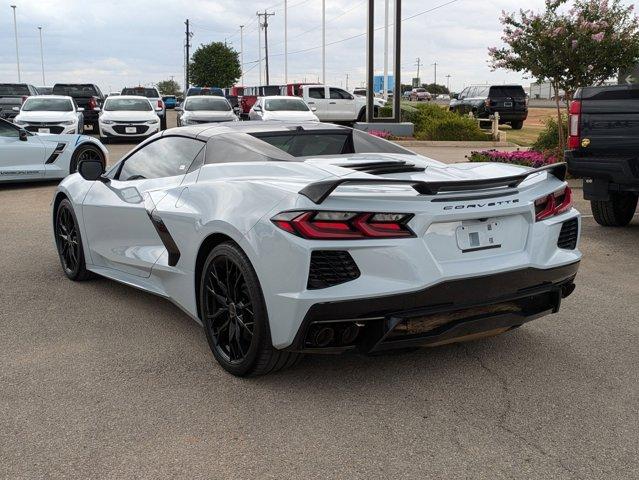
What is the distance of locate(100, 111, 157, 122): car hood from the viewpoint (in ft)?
74.6

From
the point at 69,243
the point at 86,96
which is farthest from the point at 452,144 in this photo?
the point at 69,243

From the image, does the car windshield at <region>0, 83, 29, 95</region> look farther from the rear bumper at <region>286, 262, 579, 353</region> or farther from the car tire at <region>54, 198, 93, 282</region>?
the rear bumper at <region>286, 262, 579, 353</region>

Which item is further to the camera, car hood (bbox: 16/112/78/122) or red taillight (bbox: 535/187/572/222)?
car hood (bbox: 16/112/78/122)

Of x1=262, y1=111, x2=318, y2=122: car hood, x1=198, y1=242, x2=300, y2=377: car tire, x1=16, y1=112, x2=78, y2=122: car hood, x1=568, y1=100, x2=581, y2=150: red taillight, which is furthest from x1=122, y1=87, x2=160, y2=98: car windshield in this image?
x1=198, y1=242, x2=300, y2=377: car tire

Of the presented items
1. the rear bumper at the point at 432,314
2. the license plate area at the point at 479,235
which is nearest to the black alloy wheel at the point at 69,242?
the rear bumper at the point at 432,314

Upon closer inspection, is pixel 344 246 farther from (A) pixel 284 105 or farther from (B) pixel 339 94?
(B) pixel 339 94

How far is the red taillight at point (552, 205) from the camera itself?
3.93m

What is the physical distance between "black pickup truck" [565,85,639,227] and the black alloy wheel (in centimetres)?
488

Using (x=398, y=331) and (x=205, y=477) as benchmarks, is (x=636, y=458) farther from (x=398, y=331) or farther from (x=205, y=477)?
(x=205, y=477)

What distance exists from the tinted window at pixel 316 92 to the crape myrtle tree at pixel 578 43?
18.9m

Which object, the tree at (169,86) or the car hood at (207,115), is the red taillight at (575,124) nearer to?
the car hood at (207,115)

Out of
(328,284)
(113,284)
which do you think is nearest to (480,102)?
(113,284)

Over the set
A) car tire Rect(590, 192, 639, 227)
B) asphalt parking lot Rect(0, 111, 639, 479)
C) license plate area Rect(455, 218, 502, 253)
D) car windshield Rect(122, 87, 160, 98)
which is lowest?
asphalt parking lot Rect(0, 111, 639, 479)

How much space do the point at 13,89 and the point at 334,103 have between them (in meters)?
13.1
